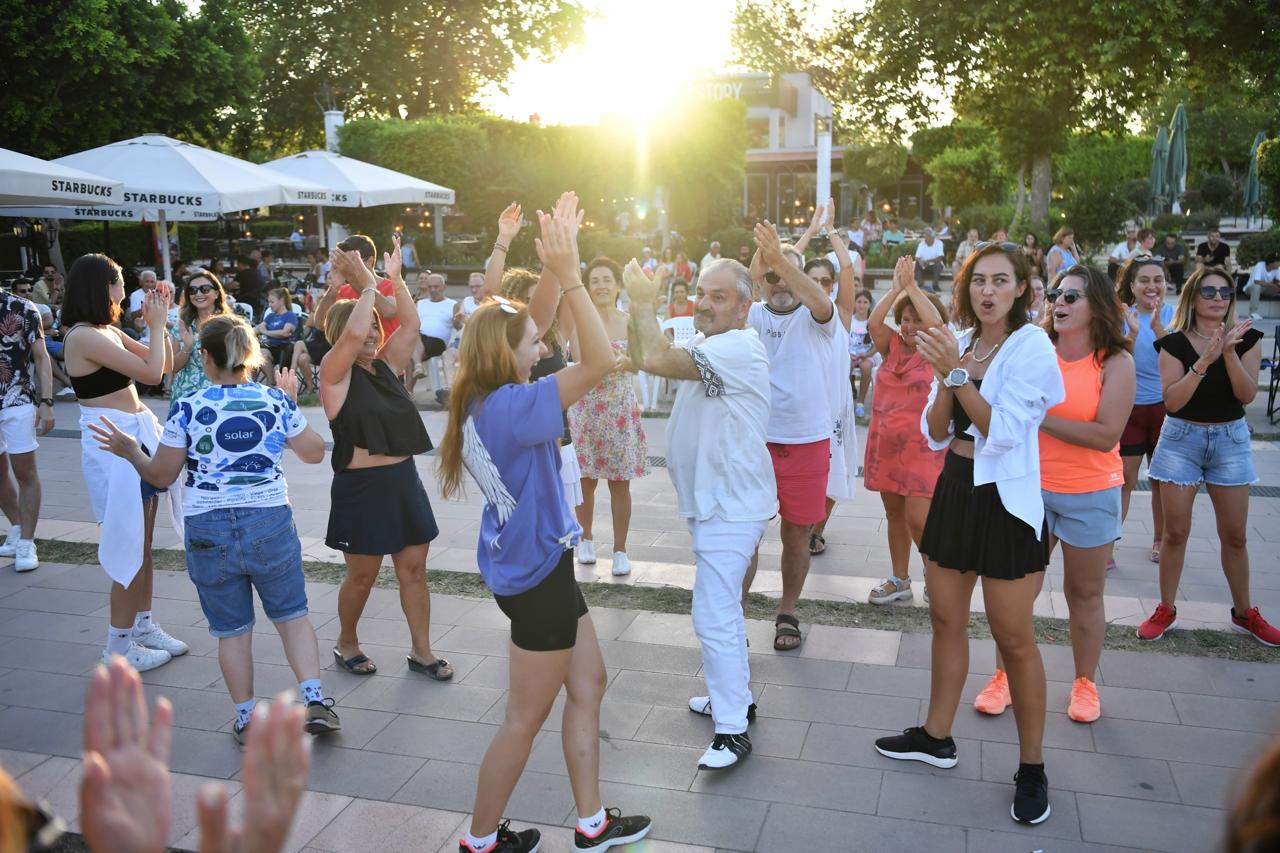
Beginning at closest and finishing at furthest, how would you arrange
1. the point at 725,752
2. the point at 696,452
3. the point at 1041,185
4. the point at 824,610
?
1. the point at 725,752
2. the point at 696,452
3. the point at 824,610
4. the point at 1041,185

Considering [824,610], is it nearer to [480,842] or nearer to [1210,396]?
[1210,396]

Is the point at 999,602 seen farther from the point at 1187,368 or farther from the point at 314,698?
the point at 314,698

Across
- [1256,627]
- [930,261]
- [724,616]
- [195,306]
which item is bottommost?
[1256,627]

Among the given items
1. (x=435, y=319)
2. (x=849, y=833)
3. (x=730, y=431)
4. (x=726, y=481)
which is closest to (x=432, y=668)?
(x=726, y=481)

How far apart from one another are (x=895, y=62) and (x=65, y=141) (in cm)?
1933

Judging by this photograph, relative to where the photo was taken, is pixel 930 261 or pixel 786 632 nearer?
pixel 786 632

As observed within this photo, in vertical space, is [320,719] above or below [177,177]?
below

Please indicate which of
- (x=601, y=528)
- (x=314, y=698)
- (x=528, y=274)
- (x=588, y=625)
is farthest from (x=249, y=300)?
(x=588, y=625)

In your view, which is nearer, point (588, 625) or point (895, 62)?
point (588, 625)

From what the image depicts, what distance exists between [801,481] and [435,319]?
7185 mm

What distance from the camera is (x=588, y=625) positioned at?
3.33m

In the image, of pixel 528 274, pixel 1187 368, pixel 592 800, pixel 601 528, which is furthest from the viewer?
pixel 601 528

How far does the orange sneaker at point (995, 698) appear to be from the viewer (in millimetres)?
4234

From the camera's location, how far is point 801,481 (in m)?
4.88
